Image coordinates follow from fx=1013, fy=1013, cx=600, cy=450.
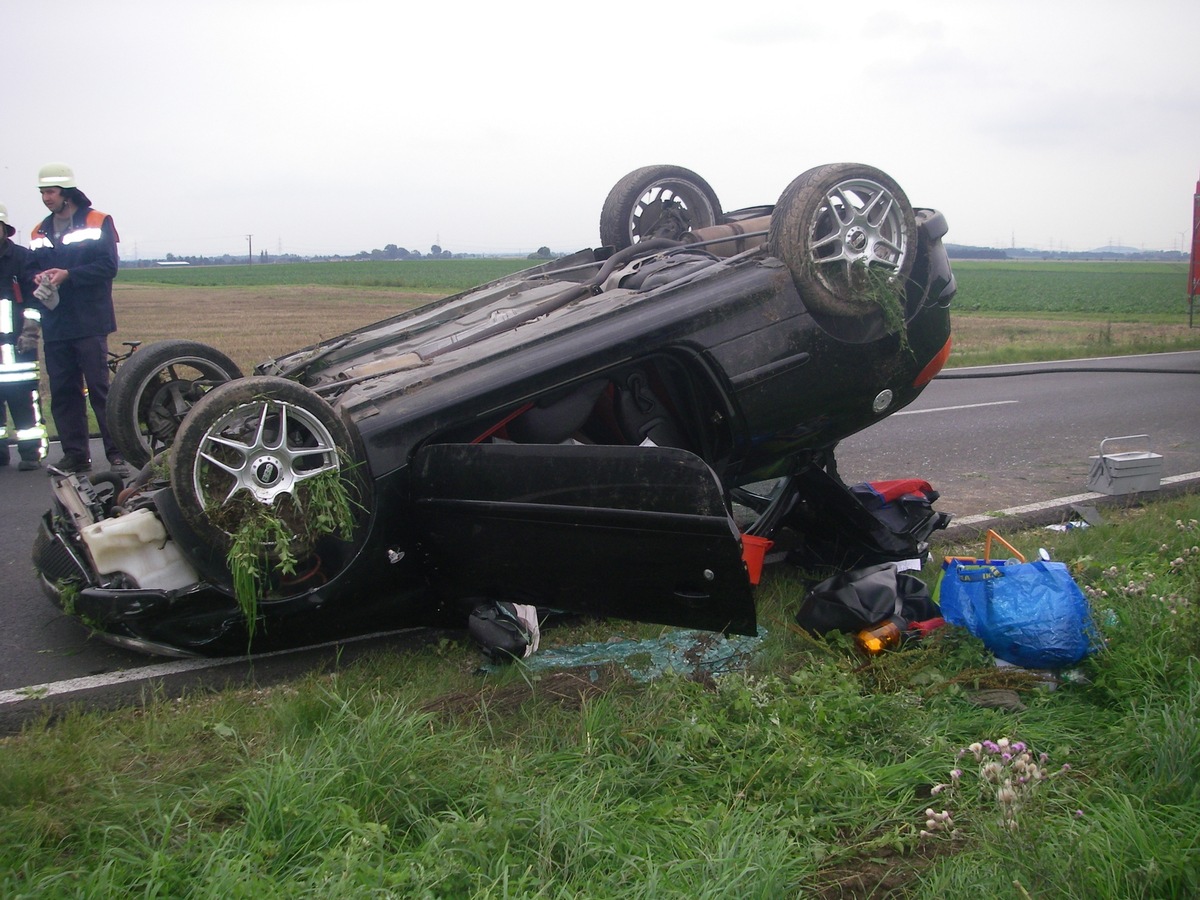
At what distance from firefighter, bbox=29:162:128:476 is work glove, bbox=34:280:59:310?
0.05m

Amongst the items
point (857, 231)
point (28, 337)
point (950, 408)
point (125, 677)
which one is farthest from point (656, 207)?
point (950, 408)

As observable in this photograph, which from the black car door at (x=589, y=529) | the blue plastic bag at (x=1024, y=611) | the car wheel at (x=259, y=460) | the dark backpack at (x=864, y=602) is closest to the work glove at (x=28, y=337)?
the car wheel at (x=259, y=460)

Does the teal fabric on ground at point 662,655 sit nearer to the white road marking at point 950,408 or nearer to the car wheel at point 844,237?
the car wheel at point 844,237

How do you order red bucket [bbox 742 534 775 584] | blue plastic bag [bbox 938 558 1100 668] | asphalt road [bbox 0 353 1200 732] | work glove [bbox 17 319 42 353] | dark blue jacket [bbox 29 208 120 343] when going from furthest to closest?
1. work glove [bbox 17 319 42 353]
2. dark blue jacket [bbox 29 208 120 343]
3. red bucket [bbox 742 534 775 584]
4. asphalt road [bbox 0 353 1200 732]
5. blue plastic bag [bbox 938 558 1100 668]

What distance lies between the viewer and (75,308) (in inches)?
265

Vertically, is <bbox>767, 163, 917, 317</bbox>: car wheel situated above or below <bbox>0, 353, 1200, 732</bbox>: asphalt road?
above

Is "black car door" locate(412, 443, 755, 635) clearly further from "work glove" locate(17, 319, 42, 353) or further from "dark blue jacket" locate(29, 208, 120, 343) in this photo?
"work glove" locate(17, 319, 42, 353)

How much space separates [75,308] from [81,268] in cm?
27

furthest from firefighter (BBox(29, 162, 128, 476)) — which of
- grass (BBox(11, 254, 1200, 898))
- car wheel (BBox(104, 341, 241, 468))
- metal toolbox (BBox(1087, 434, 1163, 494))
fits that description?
metal toolbox (BBox(1087, 434, 1163, 494))

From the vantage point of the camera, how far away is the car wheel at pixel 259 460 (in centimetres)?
311

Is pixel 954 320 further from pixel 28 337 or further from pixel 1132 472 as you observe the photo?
pixel 28 337

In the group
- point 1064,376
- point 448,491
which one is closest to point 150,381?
point 448,491

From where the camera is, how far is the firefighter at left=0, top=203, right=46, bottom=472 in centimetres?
705

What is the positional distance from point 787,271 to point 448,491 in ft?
5.46
